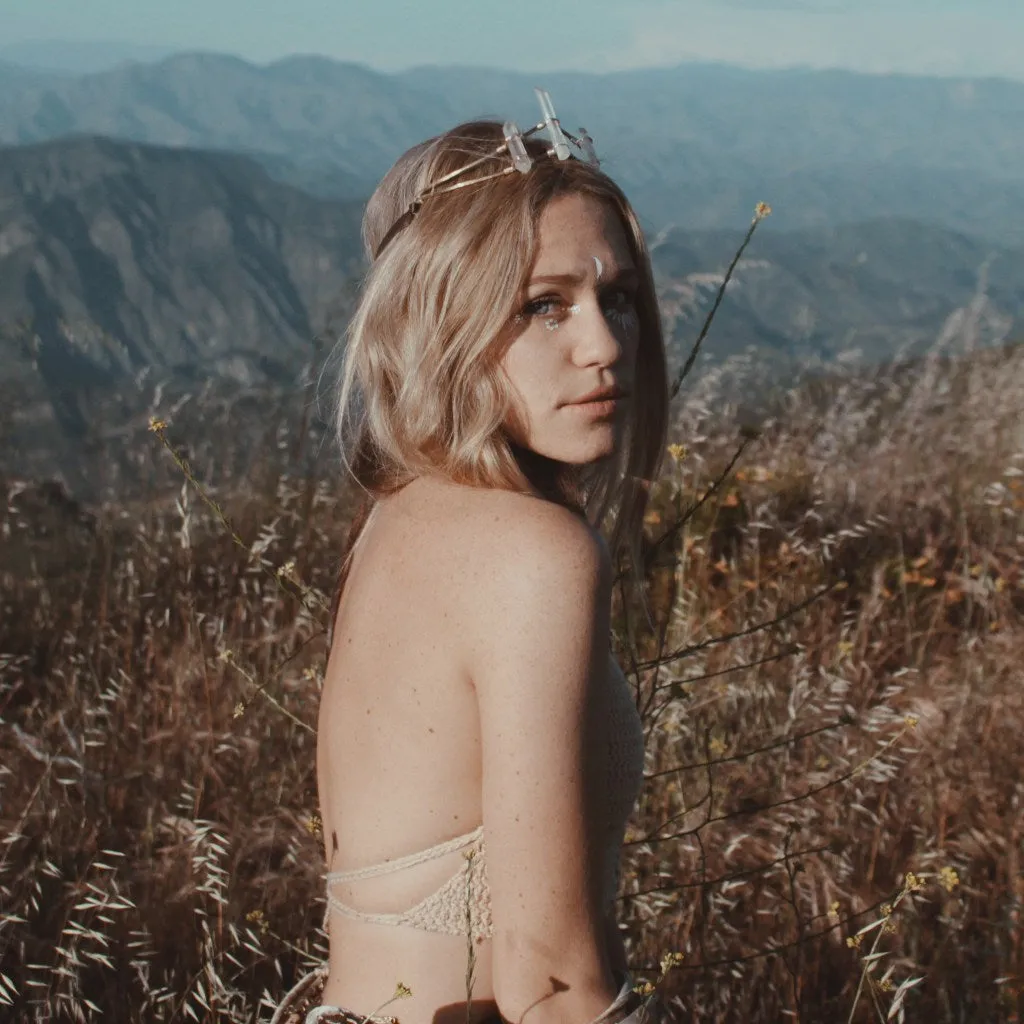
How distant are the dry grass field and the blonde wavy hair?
409 mm

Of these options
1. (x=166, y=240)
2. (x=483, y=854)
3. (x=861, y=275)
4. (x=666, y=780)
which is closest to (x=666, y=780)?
(x=666, y=780)

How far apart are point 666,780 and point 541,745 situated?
1752mm

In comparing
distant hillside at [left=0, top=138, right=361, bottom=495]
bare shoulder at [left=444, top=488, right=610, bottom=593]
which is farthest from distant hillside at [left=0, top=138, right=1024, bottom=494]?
bare shoulder at [left=444, top=488, right=610, bottom=593]

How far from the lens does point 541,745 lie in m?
1.44

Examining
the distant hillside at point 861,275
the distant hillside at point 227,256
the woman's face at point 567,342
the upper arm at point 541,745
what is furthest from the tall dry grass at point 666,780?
the distant hillside at point 861,275

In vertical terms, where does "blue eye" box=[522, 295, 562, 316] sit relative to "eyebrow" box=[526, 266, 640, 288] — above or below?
below

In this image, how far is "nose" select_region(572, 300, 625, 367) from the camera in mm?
1720

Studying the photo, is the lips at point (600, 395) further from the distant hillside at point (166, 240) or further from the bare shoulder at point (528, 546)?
the distant hillside at point (166, 240)

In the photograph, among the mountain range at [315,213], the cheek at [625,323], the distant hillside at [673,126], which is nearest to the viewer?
the cheek at [625,323]

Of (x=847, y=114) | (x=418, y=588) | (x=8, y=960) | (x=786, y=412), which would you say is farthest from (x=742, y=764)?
(x=847, y=114)

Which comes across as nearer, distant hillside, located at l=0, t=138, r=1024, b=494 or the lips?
the lips

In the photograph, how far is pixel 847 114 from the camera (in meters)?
167

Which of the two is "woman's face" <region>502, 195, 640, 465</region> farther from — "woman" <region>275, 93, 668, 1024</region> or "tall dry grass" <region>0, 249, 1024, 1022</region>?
"tall dry grass" <region>0, 249, 1024, 1022</region>

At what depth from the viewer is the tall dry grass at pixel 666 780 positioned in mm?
2619
